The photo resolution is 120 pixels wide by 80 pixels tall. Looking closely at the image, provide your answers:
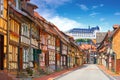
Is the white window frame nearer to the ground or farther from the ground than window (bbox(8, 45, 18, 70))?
farther from the ground

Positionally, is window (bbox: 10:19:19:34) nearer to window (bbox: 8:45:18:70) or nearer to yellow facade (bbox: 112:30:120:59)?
window (bbox: 8:45:18:70)

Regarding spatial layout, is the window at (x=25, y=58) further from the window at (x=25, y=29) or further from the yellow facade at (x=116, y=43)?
the yellow facade at (x=116, y=43)

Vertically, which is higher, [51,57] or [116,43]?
[116,43]

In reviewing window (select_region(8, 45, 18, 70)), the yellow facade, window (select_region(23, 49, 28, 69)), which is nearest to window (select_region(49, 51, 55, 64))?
the yellow facade

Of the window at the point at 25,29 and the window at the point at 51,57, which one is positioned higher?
the window at the point at 25,29

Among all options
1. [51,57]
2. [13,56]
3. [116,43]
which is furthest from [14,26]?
[116,43]

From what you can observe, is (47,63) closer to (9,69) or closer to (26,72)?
(26,72)

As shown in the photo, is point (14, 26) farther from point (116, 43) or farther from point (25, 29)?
point (116, 43)

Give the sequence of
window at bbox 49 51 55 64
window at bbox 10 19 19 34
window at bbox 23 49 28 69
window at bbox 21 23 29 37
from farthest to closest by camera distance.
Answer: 1. window at bbox 49 51 55 64
2. window at bbox 23 49 28 69
3. window at bbox 21 23 29 37
4. window at bbox 10 19 19 34

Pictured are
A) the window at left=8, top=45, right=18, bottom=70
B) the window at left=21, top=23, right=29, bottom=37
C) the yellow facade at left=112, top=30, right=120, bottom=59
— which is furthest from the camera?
the yellow facade at left=112, top=30, right=120, bottom=59

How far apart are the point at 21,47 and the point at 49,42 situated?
23217mm

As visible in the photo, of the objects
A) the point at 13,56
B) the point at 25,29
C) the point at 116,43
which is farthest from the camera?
the point at 116,43

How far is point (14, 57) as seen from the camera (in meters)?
31.5

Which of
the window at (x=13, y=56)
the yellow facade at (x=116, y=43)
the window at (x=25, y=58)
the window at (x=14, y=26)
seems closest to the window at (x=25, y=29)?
the window at (x=25, y=58)
